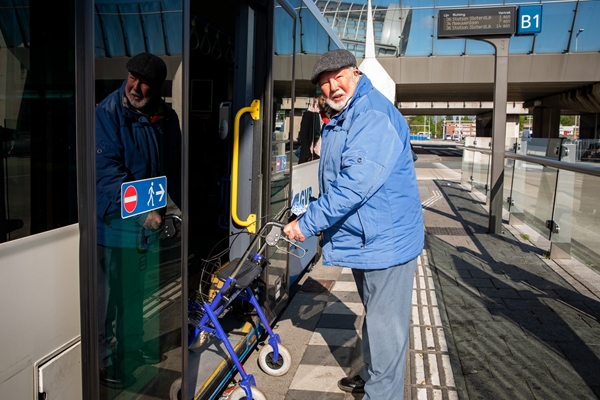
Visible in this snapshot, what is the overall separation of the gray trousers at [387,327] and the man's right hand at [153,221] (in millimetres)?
1281

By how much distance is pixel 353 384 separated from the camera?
3.64 m

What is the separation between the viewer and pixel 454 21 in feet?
28.8

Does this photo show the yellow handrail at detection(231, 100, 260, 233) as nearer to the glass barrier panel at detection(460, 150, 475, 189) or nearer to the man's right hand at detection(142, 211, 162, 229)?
the man's right hand at detection(142, 211, 162, 229)

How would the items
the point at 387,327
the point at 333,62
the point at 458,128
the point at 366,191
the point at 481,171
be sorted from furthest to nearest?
the point at 458,128, the point at 481,171, the point at 387,327, the point at 333,62, the point at 366,191

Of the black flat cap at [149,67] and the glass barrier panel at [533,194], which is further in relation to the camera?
the glass barrier panel at [533,194]

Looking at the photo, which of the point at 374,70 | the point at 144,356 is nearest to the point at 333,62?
the point at 144,356

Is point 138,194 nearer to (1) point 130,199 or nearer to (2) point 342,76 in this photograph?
(1) point 130,199

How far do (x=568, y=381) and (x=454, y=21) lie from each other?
21.4ft

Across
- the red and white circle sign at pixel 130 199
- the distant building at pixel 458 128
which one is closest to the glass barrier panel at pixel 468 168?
the red and white circle sign at pixel 130 199

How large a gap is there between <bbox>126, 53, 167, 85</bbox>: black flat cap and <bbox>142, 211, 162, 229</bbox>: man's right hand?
545mm

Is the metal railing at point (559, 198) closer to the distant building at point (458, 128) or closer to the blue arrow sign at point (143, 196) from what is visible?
the blue arrow sign at point (143, 196)

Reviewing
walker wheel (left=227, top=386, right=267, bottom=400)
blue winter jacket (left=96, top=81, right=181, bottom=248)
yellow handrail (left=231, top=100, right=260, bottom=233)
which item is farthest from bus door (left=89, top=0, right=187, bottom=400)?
yellow handrail (left=231, top=100, right=260, bottom=233)

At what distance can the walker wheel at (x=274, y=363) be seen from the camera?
152 inches

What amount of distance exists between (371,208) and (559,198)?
5.05 meters
